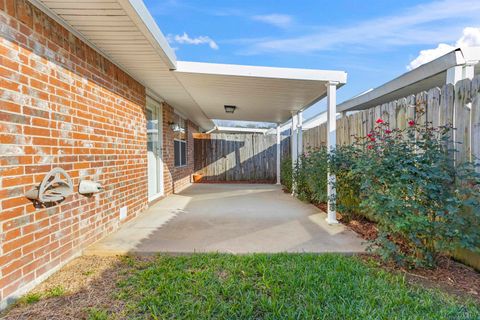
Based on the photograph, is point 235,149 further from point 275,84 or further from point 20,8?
point 20,8

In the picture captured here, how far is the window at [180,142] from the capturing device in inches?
336

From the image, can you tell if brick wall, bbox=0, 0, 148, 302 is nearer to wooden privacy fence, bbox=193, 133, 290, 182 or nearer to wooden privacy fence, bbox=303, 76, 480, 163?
wooden privacy fence, bbox=303, 76, 480, 163

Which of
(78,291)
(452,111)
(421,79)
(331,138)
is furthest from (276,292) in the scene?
(421,79)

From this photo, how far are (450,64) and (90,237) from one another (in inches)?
184

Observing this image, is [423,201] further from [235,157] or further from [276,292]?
[235,157]

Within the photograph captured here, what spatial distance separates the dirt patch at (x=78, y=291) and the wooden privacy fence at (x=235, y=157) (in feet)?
28.9

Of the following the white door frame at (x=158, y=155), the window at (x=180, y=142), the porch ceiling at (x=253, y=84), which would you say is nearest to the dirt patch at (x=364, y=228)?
the porch ceiling at (x=253, y=84)

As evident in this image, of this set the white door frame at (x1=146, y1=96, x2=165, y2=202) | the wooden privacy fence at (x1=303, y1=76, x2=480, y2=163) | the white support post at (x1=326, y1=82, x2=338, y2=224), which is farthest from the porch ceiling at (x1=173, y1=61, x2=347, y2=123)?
the wooden privacy fence at (x1=303, y1=76, x2=480, y2=163)

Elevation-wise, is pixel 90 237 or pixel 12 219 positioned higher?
pixel 12 219

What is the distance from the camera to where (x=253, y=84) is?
5.15 meters

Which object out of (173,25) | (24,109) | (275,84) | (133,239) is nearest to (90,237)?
(133,239)

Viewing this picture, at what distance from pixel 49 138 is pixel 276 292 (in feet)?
8.44

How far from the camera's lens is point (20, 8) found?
2.33 meters

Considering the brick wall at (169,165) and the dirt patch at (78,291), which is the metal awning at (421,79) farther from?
the brick wall at (169,165)
